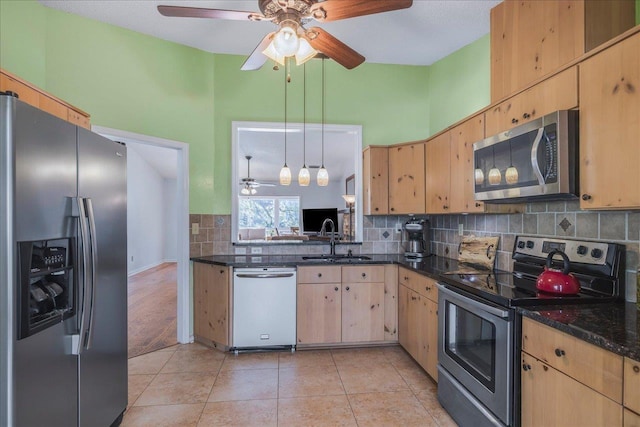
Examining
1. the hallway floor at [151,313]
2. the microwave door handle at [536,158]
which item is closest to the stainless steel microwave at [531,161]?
the microwave door handle at [536,158]

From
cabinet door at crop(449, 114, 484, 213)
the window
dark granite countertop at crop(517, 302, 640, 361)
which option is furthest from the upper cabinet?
the window

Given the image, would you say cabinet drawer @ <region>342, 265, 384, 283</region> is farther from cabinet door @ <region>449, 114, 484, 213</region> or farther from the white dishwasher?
cabinet door @ <region>449, 114, 484, 213</region>

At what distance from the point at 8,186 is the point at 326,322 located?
8.37ft

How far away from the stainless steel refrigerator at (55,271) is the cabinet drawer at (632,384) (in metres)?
2.10

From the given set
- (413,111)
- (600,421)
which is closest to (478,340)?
(600,421)

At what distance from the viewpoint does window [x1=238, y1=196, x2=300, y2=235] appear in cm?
1011

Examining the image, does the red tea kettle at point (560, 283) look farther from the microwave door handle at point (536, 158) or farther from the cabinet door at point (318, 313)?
the cabinet door at point (318, 313)

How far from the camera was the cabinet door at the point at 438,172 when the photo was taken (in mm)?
2727

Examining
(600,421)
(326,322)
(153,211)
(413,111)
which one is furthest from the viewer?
(153,211)

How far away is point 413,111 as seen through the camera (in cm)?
379

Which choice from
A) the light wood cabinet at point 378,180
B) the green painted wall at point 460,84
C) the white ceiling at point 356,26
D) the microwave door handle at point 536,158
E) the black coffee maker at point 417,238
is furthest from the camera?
the light wood cabinet at point 378,180

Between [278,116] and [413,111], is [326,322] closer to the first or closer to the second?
[278,116]

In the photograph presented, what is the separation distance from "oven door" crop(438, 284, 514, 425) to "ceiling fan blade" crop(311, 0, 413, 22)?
1.69m

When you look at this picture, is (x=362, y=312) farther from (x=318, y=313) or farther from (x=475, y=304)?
(x=475, y=304)
